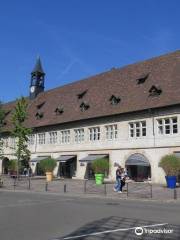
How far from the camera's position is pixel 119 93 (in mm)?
38000

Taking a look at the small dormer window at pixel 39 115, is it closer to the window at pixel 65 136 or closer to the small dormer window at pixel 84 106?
the window at pixel 65 136

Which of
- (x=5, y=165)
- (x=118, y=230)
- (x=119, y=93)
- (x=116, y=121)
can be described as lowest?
(x=118, y=230)

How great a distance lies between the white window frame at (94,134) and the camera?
38.5 metres

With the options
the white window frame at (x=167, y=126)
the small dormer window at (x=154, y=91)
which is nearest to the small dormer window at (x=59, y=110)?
the small dormer window at (x=154, y=91)

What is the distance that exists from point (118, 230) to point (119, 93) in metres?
29.1

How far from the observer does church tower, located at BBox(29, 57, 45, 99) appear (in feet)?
188

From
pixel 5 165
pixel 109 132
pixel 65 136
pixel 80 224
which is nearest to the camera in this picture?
pixel 80 224

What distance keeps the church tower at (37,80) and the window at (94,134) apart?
66.3 feet

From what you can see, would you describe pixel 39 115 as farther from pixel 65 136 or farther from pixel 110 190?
pixel 110 190

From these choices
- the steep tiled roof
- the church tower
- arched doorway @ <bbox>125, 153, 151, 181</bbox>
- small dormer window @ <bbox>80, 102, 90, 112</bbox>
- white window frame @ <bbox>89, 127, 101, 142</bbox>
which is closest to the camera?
arched doorway @ <bbox>125, 153, 151, 181</bbox>

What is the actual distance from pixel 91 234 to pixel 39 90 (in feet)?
164

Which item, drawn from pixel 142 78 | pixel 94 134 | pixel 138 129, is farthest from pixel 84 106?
pixel 138 129
